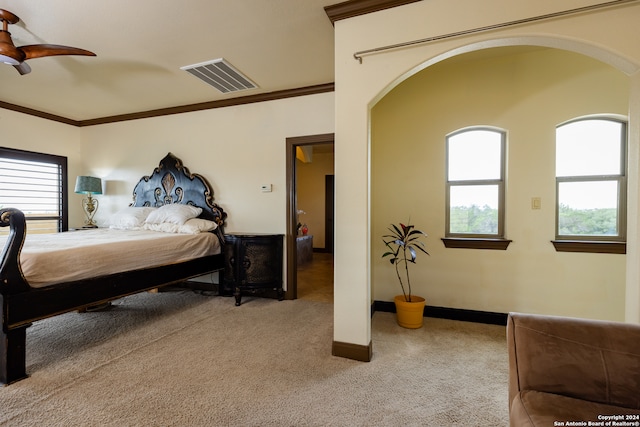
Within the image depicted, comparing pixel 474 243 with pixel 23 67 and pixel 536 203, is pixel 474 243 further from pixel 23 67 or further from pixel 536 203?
pixel 23 67

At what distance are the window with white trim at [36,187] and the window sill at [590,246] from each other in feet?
22.5

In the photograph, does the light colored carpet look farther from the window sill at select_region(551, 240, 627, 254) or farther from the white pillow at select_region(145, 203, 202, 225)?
the white pillow at select_region(145, 203, 202, 225)

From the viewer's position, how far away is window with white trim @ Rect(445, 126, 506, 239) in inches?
113

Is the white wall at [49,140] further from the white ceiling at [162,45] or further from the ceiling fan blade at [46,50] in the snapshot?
the ceiling fan blade at [46,50]

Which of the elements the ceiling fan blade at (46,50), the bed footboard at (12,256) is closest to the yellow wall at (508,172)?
the ceiling fan blade at (46,50)

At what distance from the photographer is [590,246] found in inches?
98.6

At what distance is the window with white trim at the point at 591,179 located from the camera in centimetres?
254

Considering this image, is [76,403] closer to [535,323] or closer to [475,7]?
[535,323]

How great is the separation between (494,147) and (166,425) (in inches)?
138

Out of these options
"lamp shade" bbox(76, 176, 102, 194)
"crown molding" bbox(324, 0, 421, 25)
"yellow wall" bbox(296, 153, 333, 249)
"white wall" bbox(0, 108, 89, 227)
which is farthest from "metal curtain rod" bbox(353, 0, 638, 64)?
"yellow wall" bbox(296, 153, 333, 249)

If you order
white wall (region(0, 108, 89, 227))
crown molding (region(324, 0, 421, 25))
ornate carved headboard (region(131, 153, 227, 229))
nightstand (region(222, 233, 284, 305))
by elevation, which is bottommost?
nightstand (region(222, 233, 284, 305))

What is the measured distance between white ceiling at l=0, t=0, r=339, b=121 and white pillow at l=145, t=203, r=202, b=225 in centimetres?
154

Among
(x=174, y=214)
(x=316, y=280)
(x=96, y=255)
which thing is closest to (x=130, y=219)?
(x=174, y=214)

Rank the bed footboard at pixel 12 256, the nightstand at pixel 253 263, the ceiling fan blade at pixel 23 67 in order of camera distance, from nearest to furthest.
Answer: the bed footboard at pixel 12 256
the ceiling fan blade at pixel 23 67
the nightstand at pixel 253 263
